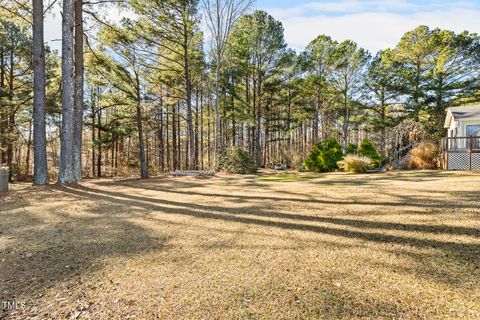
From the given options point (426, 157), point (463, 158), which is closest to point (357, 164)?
point (426, 157)

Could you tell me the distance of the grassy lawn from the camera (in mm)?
1705

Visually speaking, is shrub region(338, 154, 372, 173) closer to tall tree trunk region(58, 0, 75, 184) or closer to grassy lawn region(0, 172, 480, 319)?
grassy lawn region(0, 172, 480, 319)

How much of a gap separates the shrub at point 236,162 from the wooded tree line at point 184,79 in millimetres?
843

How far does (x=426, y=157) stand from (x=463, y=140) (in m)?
3.32

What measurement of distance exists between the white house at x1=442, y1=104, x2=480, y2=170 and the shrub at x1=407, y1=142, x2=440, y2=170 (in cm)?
46

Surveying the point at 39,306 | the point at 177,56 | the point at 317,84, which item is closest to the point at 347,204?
the point at 39,306

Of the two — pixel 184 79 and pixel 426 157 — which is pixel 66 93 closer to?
pixel 184 79

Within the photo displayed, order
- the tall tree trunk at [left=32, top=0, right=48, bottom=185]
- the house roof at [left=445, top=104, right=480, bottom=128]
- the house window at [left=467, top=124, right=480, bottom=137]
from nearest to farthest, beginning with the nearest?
1. the tall tree trunk at [left=32, top=0, right=48, bottom=185]
2. the house window at [left=467, top=124, right=480, bottom=137]
3. the house roof at [left=445, top=104, right=480, bottom=128]

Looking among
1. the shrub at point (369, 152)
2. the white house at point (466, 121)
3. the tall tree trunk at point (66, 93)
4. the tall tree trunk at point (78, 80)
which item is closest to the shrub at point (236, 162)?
the shrub at point (369, 152)

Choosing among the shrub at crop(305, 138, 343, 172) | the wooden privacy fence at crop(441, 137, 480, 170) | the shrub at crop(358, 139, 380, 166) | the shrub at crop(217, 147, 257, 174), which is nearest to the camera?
the wooden privacy fence at crop(441, 137, 480, 170)

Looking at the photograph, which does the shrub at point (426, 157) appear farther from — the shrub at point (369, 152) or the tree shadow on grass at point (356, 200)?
the tree shadow on grass at point (356, 200)

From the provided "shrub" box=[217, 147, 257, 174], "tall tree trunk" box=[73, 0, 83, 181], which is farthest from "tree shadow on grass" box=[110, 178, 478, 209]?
"shrub" box=[217, 147, 257, 174]

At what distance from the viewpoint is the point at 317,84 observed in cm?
2236

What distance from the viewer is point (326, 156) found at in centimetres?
1383
